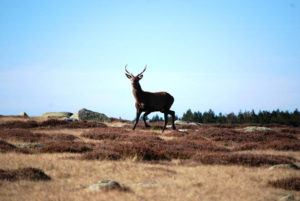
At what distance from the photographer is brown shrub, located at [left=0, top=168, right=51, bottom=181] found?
8305mm

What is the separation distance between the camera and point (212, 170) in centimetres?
1002

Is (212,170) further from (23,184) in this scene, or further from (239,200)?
(23,184)

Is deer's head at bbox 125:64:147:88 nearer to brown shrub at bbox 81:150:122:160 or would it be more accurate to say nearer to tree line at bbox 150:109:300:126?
brown shrub at bbox 81:150:122:160

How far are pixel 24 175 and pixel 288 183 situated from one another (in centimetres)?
645

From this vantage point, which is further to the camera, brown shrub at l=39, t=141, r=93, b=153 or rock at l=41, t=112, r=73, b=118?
rock at l=41, t=112, r=73, b=118

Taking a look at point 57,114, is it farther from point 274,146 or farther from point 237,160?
point 237,160

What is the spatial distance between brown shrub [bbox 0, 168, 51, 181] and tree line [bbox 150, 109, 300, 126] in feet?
144

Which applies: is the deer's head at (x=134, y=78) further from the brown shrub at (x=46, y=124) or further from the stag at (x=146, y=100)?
the brown shrub at (x=46, y=124)

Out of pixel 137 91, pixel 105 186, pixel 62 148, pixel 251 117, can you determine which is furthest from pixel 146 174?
pixel 251 117

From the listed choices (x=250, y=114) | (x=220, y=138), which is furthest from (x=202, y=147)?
(x=250, y=114)

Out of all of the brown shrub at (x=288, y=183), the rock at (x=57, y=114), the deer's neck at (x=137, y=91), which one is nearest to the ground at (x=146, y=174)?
the brown shrub at (x=288, y=183)

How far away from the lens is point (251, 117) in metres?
50.3

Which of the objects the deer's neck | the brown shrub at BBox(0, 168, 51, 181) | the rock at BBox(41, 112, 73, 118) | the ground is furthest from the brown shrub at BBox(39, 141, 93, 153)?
the rock at BBox(41, 112, 73, 118)

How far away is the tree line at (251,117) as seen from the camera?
48744 mm
